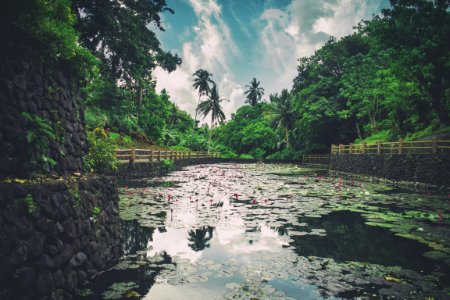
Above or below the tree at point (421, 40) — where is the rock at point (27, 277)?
below

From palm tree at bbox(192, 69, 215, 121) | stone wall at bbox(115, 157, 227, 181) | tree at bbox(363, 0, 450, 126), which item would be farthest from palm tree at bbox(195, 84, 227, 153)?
tree at bbox(363, 0, 450, 126)

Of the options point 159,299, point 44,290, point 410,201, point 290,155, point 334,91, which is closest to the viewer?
point 44,290

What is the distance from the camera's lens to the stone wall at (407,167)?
13.7 m

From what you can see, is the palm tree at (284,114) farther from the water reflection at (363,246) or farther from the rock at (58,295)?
the rock at (58,295)

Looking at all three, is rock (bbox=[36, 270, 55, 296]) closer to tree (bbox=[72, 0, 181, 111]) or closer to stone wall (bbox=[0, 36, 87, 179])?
stone wall (bbox=[0, 36, 87, 179])

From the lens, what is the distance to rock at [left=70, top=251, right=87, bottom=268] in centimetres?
370

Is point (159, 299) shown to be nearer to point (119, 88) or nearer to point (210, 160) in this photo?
point (119, 88)

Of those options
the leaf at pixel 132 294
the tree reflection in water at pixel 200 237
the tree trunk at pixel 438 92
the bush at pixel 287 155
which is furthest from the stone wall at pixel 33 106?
the bush at pixel 287 155

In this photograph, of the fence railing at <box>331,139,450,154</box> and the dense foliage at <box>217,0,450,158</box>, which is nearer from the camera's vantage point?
the fence railing at <box>331,139,450,154</box>

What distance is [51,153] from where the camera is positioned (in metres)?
4.33

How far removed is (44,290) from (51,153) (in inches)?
76.0

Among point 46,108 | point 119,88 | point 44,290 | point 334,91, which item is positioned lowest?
point 44,290

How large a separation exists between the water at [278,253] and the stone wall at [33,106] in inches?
69.3

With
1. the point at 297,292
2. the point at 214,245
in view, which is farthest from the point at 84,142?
the point at 297,292
